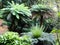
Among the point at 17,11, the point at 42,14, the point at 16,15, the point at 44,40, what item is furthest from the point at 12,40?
the point at 42,14

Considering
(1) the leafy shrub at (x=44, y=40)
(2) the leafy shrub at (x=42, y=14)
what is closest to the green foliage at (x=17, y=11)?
(2) the leafy shrub at (x=42, y=14)

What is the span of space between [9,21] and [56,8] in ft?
11.6

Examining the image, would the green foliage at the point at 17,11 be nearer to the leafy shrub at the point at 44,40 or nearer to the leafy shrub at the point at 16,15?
the leafy shrub at the point at 16,15

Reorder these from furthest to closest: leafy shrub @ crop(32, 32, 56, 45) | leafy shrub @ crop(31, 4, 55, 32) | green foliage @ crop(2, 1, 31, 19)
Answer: leafy shrub @ crop(31, 4, 55, 32) < green foliage @ crop(2, 1, 31, 19) < leafy shrub @ crop(32, 32, 56, 45)

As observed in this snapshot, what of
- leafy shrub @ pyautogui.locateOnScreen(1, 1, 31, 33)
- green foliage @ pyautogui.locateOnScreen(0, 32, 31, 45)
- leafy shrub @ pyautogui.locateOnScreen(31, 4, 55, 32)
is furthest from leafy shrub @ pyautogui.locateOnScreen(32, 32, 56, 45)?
leafy shrub @ pyautogui.locateOnScreen(31, 4, 55, 32)

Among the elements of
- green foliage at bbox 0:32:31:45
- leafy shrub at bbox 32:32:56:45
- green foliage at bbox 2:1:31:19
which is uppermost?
green foliage at bbox 2:1:31:19

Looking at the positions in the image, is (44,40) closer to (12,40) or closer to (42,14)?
(12,40)

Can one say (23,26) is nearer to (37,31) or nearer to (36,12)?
(36,12)

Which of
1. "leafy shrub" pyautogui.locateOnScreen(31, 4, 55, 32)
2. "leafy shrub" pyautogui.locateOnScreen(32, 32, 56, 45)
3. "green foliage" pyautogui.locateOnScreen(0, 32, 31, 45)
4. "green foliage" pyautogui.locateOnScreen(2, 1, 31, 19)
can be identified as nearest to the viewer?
"green foliage" pyautogui.locateOnScreen(0, 32, 31, 45)

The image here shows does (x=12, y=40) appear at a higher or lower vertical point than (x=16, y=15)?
lower

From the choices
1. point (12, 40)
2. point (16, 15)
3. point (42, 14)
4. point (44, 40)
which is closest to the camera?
point (12, 40)

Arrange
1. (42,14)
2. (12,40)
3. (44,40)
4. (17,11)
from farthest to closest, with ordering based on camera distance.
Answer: (42,14) → (17,11) → (44,40) → (12,40)

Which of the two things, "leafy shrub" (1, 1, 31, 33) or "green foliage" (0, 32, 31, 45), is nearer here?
"green foliage" (0, 32, 31, 45)

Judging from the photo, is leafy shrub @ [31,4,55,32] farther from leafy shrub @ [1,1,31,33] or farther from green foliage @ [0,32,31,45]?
green foliage @ [0,32,31,45]
